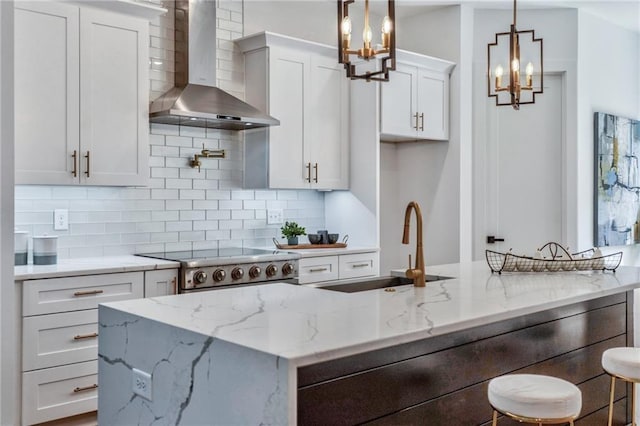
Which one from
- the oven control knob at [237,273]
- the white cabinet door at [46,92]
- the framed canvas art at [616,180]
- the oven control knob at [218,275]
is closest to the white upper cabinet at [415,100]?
the framed canvas art at [616,180]

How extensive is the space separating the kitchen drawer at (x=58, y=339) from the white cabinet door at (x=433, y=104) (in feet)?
10.6

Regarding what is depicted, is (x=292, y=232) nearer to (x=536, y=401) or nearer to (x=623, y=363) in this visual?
(x=623, y=363)

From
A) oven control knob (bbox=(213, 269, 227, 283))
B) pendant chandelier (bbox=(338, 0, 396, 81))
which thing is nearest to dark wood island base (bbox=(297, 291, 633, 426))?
pendant chandelier (bbox=(338, 0, 396, 81))

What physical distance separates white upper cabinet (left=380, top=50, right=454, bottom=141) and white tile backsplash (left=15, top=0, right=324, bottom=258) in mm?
1042

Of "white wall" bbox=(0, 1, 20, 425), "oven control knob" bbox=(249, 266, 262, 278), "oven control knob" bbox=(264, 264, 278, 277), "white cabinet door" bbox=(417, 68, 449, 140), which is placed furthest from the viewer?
"white cabinet door" bbox=(417, 68, 449, 140)

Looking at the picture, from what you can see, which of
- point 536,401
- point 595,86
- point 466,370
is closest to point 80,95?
point 466,370

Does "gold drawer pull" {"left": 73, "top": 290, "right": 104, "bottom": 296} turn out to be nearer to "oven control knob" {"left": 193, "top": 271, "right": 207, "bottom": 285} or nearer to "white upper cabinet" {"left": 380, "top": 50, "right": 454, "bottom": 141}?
"oven control knob" {"left": 193, "top": 271, "right": 207, "bottom": 285}

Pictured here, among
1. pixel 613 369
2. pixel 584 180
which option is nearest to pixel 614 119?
pixel 584 180

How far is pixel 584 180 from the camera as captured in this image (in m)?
5.91

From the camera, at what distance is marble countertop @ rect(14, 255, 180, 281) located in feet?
10.9

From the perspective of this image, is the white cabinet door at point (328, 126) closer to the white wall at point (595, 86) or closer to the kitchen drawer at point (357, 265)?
the kitchen drawer at point (357, 265)

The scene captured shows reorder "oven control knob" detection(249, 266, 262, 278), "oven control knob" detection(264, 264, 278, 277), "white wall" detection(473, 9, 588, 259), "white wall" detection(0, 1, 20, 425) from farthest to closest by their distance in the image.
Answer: "white wall" detection(473, 9, 588, 259) < "oven control knob" detection(264, 264, 278, 277) < "oven control knob" detection(249, 266, 262, 278) < "white wall" detection(0, 1, 20, 425)

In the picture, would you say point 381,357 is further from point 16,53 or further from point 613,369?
point 16,53

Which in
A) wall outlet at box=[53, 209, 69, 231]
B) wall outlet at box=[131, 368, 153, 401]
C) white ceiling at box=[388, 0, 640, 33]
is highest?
white ceiling at box=[388, 0, 640, 33]
